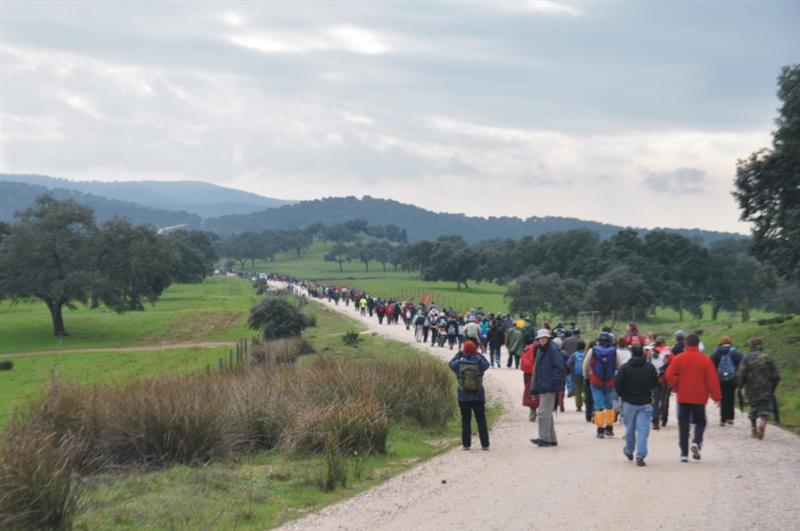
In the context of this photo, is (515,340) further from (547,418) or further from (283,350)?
(547,418)

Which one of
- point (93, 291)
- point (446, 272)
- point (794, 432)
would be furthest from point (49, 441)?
point (446, 272)

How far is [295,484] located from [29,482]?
366cm

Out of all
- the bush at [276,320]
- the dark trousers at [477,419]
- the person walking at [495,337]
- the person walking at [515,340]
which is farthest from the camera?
the bush at [276,320]

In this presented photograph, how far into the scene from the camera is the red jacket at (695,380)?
13.3 metres

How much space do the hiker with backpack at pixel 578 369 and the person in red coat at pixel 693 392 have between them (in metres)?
5.32

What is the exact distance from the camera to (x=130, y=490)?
11.7 m

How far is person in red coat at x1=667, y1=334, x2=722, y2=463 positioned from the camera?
13164 mm

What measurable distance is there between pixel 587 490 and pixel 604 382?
4867 millimetres

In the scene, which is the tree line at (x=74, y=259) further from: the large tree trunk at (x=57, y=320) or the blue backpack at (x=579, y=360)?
the blue backpack at (x=579, y=360)

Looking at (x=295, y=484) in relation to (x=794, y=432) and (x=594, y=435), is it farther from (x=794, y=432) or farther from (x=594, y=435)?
(x=794, y=432)

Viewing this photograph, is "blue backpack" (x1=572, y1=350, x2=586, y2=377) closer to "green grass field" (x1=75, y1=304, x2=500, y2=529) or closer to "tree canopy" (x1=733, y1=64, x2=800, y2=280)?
"green grass field" (x1=75, y1=304, x2=500, y2=529)

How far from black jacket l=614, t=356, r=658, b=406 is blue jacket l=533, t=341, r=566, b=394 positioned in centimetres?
165

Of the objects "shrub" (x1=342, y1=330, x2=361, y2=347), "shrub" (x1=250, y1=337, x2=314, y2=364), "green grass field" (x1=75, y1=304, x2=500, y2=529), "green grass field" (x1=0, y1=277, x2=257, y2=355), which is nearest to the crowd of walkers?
"green grass field" (x1=75, y1=304, x2=500, y2=529)

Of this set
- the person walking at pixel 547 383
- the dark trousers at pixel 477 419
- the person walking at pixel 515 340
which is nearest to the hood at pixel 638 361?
the person walking at pixel 547 383
